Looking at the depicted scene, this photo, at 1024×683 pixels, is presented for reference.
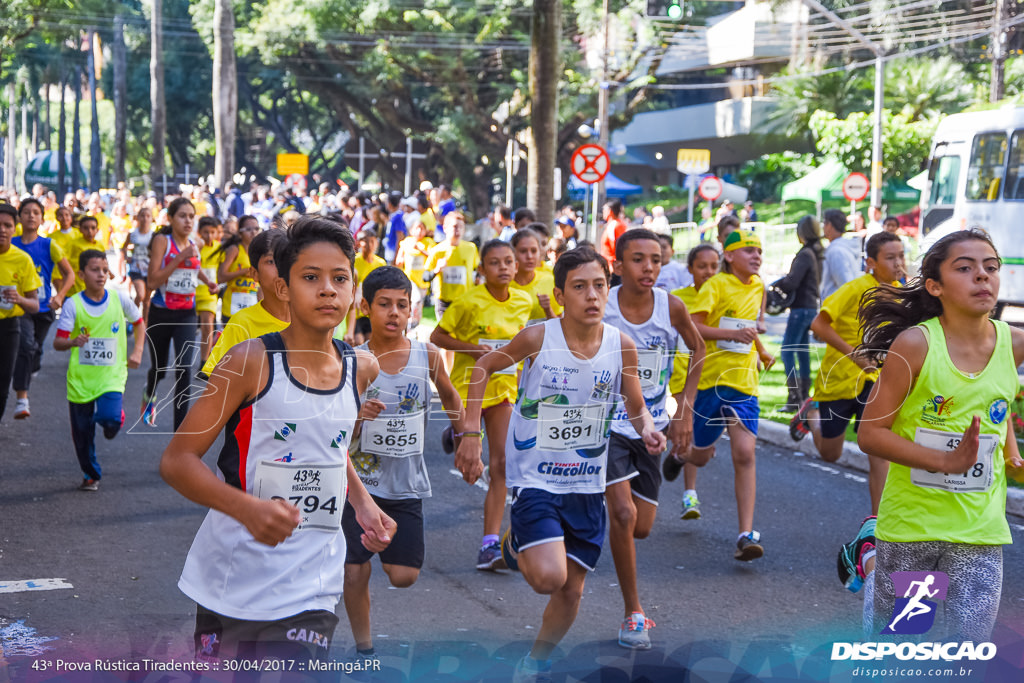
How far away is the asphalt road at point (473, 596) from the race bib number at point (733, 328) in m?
1.11

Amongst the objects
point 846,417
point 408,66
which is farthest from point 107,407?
point 408,66

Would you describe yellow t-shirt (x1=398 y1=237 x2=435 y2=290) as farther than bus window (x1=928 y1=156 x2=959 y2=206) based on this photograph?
No

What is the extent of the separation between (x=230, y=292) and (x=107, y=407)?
258cm

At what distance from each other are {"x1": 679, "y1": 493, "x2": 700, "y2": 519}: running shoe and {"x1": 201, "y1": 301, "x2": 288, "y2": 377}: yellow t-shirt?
3.22 meters

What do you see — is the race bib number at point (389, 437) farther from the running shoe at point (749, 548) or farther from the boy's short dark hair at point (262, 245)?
the running shoe at point (749, 548)

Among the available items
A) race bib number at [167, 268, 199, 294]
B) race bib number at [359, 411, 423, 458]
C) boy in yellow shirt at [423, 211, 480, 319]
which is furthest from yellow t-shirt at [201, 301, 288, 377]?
boy in yellow shirt at [423, 211, 480, 319]

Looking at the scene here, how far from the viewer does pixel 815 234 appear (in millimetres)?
11734

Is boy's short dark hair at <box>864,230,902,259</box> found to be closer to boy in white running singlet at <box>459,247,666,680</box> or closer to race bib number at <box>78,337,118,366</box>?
boy in white running singlet at <box>459,247,666,680</box>

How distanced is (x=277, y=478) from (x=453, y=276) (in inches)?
358

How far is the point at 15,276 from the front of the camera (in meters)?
9.50

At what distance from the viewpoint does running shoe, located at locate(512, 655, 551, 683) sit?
478cm

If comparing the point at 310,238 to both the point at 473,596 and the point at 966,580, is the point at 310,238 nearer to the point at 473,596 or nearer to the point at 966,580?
the point at 966,580

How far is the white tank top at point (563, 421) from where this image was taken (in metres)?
4.93

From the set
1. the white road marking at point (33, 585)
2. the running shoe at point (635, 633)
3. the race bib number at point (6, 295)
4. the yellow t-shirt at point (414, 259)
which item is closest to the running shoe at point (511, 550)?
the running shoe at point (635, 633)
